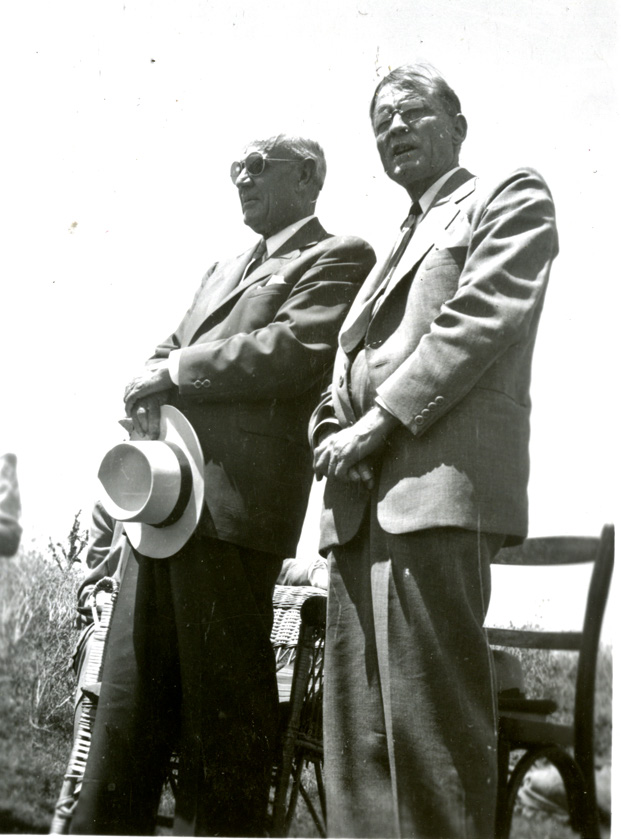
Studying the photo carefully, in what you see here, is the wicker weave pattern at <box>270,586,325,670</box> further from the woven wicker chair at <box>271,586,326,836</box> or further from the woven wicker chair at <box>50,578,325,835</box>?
the woven wicker chair at <box>271,586,326,836</box>

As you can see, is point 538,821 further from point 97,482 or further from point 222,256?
point 222,256

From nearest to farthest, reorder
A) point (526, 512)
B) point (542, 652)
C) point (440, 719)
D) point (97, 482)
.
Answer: point (440, 719), point (526, 512), point (542, 652), point (97, 482)

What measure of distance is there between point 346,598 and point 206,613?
1.46ft

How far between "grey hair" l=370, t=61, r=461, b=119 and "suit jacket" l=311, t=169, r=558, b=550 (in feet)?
1.17

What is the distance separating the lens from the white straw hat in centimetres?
275

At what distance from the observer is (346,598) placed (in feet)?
8.10

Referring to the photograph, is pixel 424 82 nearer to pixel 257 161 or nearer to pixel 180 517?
pixel 257 161

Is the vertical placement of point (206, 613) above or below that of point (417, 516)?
below

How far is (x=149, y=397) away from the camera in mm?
2930

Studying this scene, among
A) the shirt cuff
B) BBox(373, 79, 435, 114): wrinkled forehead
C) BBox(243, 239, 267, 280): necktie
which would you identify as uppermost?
BBox(373, 79, 435, 114): wrinkled forehead

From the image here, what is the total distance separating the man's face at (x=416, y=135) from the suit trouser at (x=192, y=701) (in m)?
1.17

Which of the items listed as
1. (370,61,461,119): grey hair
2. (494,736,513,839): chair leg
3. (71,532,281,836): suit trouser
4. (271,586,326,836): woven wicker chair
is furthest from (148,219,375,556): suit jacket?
(494,736,513,839): chair leg

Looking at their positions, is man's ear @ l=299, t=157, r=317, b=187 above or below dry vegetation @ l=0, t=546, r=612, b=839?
above

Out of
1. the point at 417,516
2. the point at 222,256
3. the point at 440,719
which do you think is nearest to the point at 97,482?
the point at 222,256
